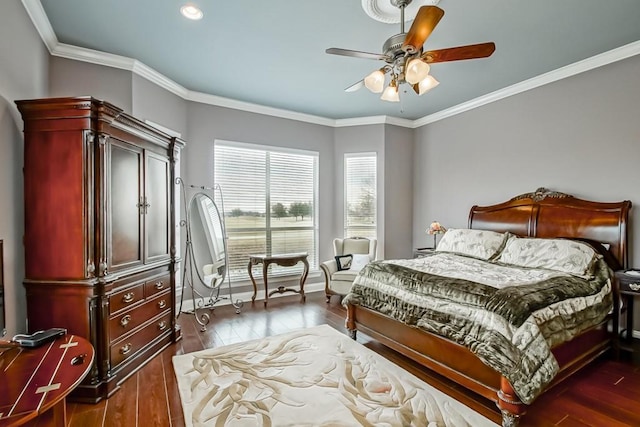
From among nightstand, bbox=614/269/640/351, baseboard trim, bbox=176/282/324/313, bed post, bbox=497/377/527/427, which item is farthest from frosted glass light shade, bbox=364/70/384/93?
baseboard trim, bbox=176/282/324/313

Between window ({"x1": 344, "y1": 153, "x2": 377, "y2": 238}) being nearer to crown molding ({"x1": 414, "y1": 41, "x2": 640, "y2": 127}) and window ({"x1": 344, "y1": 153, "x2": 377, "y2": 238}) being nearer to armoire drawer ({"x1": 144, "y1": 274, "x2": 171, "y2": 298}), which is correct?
crown molding ({"x1": 414, "y1": 41, "x2": 640, "y2": 127})

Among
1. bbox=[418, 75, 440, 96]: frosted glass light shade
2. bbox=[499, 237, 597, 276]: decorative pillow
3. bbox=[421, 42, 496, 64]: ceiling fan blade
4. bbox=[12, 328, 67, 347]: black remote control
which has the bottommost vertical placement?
bbox=[12, 328, 67, 347]: black remote control

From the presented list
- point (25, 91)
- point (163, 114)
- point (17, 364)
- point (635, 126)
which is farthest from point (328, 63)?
point (17, 364)

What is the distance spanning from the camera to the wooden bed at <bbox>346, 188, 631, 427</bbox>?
2229 mm

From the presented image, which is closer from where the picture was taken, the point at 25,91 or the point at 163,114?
the point at 25,91

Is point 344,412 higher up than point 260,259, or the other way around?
point 260,259

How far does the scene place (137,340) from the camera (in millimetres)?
2814

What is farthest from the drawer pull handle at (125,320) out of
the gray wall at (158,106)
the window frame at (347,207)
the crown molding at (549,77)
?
the crown molding at (549,77)

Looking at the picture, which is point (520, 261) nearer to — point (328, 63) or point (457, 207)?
point (457, 207)

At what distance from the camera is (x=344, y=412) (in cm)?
217

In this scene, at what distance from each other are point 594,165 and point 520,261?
1406mm

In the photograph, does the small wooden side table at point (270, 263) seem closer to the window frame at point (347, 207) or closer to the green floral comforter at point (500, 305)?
the window frame at point (347, 207)

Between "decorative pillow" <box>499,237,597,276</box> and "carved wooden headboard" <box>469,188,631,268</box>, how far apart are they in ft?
1.38

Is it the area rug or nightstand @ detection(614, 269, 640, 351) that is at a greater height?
nightstand @ detection(614, 269, 640, 351)
